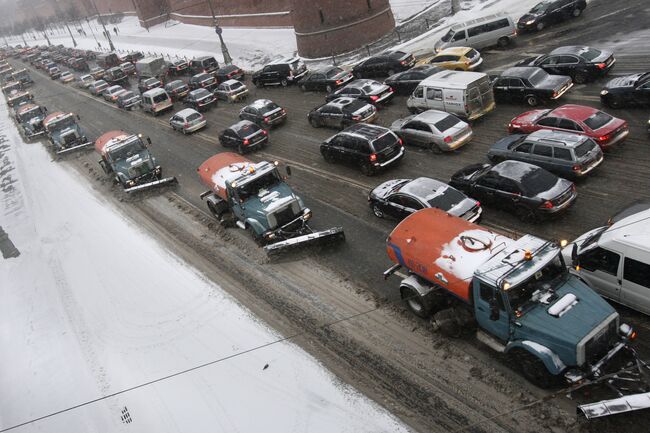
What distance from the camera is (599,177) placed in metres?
14.9

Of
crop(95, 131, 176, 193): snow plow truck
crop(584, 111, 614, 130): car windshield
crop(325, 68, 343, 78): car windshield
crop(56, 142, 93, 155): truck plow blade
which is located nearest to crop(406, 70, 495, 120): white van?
crop(584, 111, 614, 130): car windshield

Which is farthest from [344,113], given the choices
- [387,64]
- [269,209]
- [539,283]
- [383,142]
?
[539,283]

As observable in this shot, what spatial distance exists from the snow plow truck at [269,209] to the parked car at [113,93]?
29289 mm

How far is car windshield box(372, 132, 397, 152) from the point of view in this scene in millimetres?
18031

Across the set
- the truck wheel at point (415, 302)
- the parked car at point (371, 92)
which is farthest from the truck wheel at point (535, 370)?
the parked car at point (371, 92)

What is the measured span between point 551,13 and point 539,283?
26.1 meters

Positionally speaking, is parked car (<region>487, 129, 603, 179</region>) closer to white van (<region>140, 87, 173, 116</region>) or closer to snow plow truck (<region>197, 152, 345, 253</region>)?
snow plow truck (<region>197, 152, 345, 253</region>)

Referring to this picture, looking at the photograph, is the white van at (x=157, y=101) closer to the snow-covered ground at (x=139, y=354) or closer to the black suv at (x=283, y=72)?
the black suv at (x=283, y=72)

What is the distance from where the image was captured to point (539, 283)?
29.7 feet

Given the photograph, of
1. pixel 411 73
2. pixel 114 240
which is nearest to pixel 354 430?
pixel 114 240

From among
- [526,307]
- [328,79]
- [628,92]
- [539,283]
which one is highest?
[539,283]

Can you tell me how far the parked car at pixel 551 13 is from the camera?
Answer: 28594mm

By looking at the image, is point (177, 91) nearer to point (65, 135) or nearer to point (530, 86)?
point (65, 135)

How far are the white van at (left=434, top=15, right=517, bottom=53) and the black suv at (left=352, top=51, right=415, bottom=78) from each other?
10.3 feet
